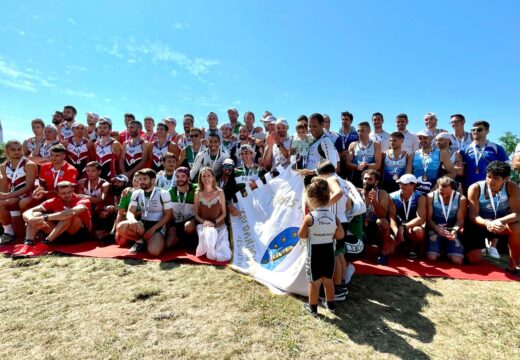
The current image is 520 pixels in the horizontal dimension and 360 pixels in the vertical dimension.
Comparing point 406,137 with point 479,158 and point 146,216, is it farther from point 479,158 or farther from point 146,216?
point 146,216

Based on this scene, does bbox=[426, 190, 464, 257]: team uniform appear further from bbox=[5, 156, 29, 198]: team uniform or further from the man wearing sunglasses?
bbox=[5, 156, 29, 198]: team uniform

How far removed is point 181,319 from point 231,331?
66cm

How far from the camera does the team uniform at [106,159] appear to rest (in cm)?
796

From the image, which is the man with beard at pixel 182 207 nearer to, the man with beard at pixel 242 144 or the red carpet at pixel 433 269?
the man with beard at pixel 242 144

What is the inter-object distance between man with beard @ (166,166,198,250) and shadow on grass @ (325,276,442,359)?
3.31 metres

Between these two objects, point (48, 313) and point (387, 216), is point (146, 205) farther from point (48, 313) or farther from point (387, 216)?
point (387, 216)

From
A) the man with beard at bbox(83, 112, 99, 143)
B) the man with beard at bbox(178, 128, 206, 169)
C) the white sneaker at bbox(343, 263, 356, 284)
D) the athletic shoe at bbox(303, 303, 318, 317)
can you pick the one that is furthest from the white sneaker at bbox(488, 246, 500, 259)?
the man with beard at bbox(83, 112, 99, 143)

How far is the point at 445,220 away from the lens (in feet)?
18.8

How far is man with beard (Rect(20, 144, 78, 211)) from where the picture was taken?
6.72 meters

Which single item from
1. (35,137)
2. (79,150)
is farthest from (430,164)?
(35,137)

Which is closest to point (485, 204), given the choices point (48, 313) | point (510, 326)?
point (510, 326)

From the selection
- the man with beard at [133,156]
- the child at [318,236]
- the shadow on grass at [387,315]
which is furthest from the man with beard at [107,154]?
the shadow on grass at [387,315]

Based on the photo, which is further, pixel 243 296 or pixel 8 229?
A: pixel 8 229

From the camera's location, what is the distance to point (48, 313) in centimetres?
371
